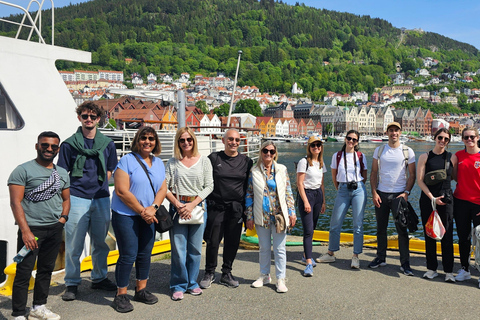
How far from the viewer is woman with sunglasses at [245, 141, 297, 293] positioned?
4.51m

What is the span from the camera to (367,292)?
4.45 m

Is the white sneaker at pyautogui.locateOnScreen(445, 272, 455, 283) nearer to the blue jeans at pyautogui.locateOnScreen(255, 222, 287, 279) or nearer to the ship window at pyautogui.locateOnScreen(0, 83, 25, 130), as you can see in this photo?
the blue jeans at pyautogui.locateOnScreen(255, 222, 287, 279)

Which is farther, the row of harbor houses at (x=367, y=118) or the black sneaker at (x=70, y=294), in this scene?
the row of harbor houses at (x=367, y=118)

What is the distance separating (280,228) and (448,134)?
218 cm

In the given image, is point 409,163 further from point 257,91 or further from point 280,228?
point 257,91

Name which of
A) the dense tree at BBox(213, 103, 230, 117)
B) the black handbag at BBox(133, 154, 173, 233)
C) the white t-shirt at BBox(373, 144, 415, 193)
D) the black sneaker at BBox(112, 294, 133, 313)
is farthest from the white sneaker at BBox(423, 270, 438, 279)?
the dense tree at BBox(213, 103, 230, 117)

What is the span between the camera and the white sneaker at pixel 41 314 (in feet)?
11.9

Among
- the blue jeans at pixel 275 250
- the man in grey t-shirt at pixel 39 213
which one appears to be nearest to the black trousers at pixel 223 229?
the blue jeans at pixel 275 250

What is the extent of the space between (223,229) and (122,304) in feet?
4.21

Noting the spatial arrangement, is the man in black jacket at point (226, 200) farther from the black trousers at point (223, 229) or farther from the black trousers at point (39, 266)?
the black trousers at point (39, 266)

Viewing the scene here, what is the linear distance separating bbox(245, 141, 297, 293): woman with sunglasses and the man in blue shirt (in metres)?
1.47

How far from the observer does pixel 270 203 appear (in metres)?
4.52

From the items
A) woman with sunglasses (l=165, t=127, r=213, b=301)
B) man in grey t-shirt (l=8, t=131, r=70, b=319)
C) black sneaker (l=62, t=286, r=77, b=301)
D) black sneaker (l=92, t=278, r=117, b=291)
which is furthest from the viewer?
black sneaker (l=92, t=278, r=117, b=291)

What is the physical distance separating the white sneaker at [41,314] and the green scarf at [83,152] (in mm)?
1182
